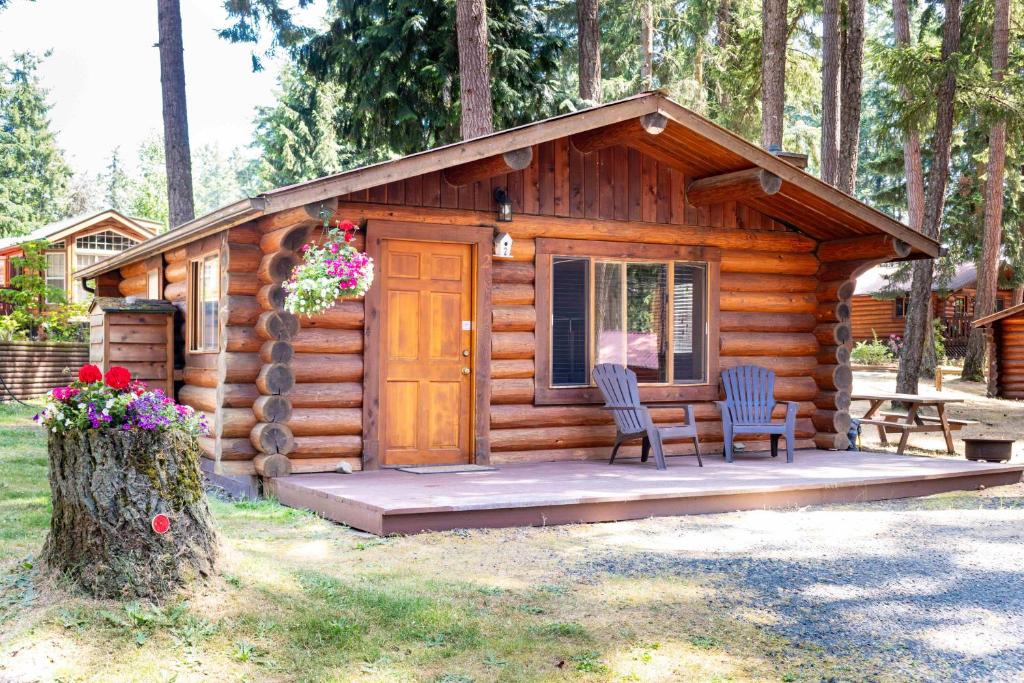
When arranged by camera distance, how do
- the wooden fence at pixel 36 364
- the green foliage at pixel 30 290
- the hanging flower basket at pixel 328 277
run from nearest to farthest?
the hanging flower basket at pixel 328 277
the wooden fence at pixel 36 364
the green foliage at pixel 30 290

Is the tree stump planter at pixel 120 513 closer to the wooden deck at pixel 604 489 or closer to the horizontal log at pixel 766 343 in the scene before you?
the wooden deck at pixel 604 489

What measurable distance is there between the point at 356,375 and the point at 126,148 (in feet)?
219

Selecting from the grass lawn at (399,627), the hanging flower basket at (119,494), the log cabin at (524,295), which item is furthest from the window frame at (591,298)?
the hanging flower basket at (119,494)

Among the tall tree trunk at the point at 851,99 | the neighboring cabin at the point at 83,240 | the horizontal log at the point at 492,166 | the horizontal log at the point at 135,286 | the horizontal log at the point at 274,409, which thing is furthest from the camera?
the neighboring cabin at the point at 83,240

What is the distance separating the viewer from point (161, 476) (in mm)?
4602

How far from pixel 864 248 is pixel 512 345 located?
365cm

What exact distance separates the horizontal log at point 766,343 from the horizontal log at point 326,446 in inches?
151

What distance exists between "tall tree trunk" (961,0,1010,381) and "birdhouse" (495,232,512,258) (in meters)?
14.2

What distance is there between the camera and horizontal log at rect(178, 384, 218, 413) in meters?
8.84

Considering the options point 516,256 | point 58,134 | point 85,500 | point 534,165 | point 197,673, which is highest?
point 58,134

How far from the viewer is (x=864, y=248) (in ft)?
33.7

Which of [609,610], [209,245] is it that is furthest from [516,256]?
[609,610]

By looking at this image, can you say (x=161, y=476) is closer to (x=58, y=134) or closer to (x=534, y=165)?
(x=534, y=165)

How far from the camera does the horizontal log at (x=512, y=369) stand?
9.35 metres
